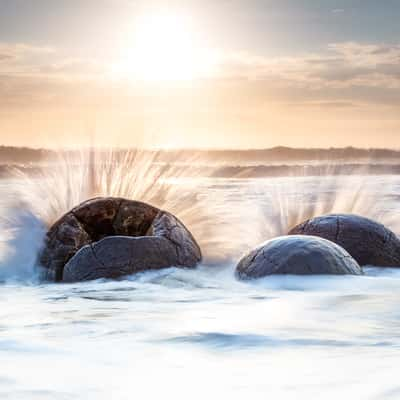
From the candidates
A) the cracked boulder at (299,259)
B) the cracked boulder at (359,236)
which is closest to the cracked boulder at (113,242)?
the cracked boulder at (299,259)

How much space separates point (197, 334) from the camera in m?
5.62

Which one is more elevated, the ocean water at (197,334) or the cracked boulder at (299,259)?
the cracked boulder at (299,259)

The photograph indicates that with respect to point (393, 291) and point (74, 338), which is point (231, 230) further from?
point (74, 338)

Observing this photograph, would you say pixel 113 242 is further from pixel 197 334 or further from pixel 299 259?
pixel 197 334

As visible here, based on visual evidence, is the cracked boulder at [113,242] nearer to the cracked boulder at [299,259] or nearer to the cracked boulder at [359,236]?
the cracked boulder at [299,259]

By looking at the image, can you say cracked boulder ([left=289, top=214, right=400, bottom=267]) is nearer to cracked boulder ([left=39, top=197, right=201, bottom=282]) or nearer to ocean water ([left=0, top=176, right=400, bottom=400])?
ocean water ([left=0, top=176, right=400, bottom=400])

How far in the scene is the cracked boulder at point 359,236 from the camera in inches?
345

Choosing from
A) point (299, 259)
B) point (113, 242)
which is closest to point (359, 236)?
point (299, 259)

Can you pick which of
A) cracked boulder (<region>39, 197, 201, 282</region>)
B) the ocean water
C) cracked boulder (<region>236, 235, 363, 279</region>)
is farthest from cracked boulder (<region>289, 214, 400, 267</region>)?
cracked boulder (<region>39, 197, 201, 282</region>)

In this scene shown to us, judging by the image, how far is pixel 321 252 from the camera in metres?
7.62

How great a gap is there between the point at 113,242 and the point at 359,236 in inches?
118

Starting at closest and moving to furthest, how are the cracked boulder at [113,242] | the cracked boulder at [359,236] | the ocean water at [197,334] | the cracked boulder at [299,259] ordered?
the ocean water at [197,334], the cracked boulder at [299,259], the cracked boulder at [113,242], the cracked boulder at [359,236]

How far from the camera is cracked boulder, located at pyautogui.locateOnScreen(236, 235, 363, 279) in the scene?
751 centimetres

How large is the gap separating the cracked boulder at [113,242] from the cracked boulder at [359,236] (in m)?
1.56
